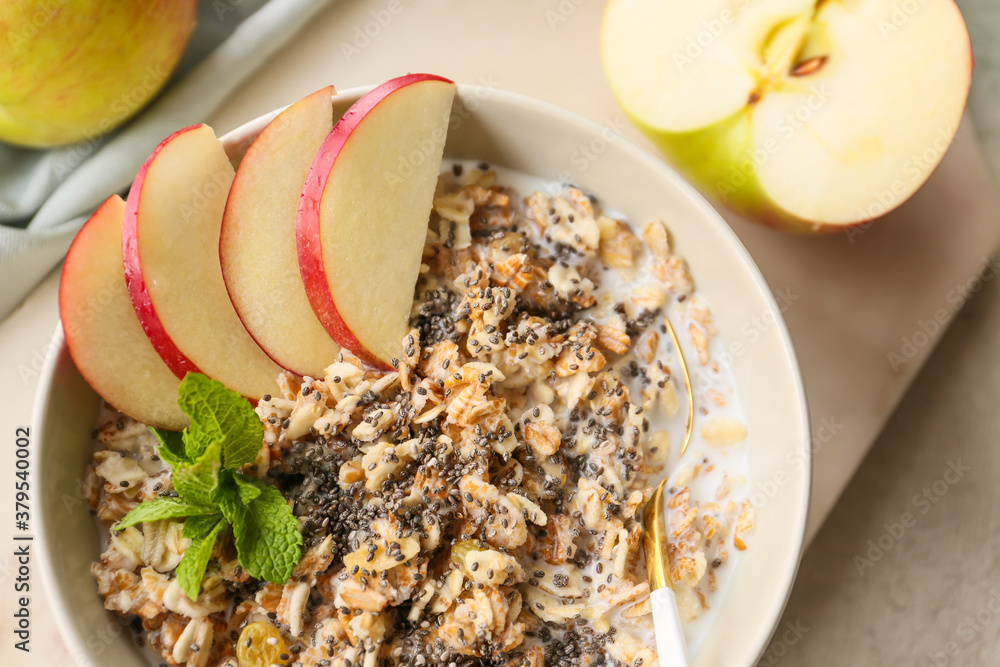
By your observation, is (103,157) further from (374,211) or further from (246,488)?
(246,488)

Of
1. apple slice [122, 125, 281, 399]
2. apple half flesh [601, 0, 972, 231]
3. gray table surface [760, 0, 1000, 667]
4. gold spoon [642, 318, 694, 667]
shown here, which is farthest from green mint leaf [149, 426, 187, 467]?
gray table surface [760, 0, 1000, 667]

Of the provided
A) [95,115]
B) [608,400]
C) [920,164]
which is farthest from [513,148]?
[95,115]

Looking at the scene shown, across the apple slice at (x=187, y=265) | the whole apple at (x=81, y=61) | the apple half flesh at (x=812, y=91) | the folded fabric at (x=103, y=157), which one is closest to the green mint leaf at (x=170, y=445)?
the apple slice at (x=187, y=265)

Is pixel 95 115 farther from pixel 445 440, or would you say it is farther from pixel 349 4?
pixel 445 440

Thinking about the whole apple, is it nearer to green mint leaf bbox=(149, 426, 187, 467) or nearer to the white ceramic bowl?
the white ceramic bowl

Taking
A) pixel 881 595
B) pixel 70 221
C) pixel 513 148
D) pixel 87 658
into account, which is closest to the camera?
pixel 87 658

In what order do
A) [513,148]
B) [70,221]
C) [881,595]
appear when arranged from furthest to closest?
[881,595]
[70,221]
[513,148]

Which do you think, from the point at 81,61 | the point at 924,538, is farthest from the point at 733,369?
the point at 81,61

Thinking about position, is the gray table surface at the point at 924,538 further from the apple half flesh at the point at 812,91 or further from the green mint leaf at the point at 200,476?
the green mint leaf at the point at 200,476
